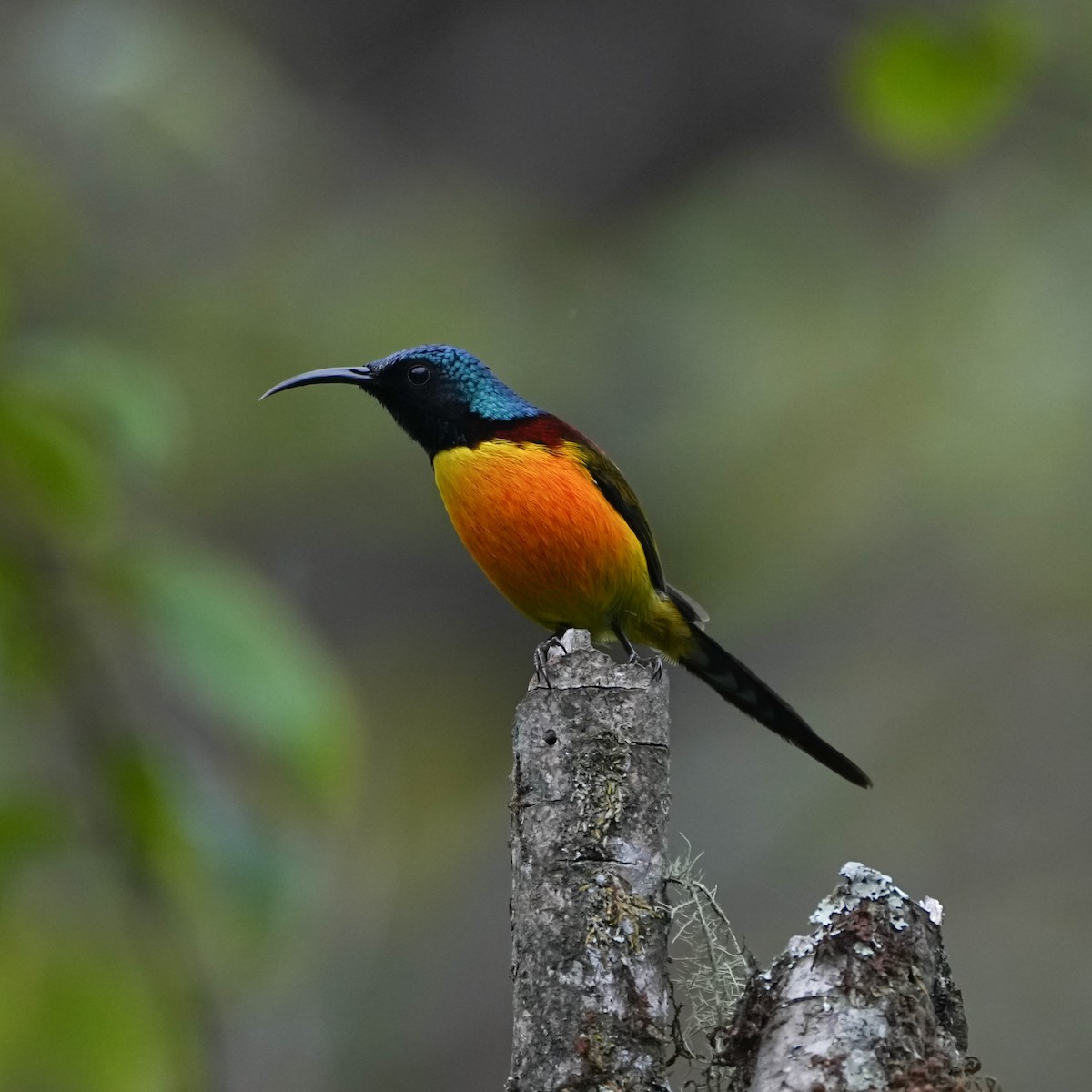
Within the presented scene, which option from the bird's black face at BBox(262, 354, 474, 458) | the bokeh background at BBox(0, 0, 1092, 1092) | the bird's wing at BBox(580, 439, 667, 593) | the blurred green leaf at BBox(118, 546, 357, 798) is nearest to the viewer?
the blurred green leaf at BBox(118, 546, 357, 798)

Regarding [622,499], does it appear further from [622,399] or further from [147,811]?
[622,399]

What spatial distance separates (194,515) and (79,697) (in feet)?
26.2

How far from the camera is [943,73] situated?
3945 millimetres

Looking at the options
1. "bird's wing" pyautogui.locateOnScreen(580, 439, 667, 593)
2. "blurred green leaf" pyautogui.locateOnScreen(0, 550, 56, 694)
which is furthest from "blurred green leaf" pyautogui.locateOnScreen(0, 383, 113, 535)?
"bird's wing" pyautogui.locateOnScreen(580, 439, 667, 593)

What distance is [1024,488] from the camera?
31.6 ft

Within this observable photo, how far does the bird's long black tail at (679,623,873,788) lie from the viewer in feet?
20.9

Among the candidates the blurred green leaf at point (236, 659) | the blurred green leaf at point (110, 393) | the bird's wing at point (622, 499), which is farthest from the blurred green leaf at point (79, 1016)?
the bird's wing at point (622, 499)

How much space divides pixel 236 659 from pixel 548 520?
9.29 feet

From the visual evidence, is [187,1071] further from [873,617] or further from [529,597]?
[873,617]

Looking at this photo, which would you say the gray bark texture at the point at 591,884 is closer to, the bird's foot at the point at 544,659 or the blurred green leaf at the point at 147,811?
the bird's foot at the point at 544,659

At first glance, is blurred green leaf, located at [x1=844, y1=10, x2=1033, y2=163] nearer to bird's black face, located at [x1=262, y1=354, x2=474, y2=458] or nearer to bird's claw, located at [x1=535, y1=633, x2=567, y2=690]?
bird's claw, located at [x1=535, y1=633, x2=567, y2=690]

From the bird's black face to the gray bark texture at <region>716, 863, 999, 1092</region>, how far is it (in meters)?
3.58

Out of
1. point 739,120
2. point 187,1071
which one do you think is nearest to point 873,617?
point 739,120

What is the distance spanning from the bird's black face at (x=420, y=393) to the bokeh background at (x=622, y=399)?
2015 millimetres
